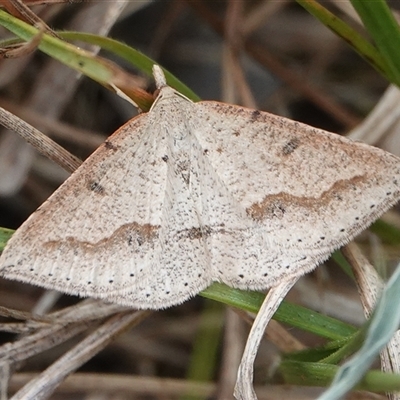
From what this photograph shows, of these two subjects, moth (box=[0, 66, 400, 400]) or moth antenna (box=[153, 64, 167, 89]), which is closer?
moth (box=[0, 66, 400, 400])

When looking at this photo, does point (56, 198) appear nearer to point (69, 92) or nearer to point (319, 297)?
point (69, 92)

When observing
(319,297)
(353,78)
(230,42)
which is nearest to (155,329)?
(319,297)

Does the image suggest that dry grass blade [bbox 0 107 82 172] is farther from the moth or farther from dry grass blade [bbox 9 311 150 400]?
dry grass blade [bbox 9 311 150 400]

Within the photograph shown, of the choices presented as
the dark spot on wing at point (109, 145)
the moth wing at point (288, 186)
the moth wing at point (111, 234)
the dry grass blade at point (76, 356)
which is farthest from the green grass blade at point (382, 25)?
the dry grass blade at point (76, 356)

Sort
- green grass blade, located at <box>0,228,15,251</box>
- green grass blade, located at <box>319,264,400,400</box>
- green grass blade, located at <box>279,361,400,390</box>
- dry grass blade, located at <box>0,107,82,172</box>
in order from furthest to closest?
1. dry grass blade, located at <box>0,107,82,172</box>
2. green grass blade, located at <box>0,228,15,251</box>
3. green grass blade, located at <box>279,361,400,390</box>
4. green grass blade, located at <box>319,264,400,400</box>

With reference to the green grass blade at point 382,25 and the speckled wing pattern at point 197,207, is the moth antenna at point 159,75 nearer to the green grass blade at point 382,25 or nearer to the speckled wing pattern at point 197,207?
the speckled wing pattern at point 197,207

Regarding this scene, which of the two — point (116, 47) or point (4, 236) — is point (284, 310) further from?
point (116, 47)

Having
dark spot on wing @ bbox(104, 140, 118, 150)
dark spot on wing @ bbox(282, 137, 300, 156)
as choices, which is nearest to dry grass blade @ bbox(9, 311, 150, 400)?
dark spot on wing @ bbox(104, 140, 118, 150)

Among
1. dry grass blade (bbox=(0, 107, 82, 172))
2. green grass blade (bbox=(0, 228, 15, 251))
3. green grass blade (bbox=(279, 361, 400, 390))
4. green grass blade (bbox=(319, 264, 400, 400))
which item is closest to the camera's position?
green grass blade (bbox=(319, 264, 400, 400))
